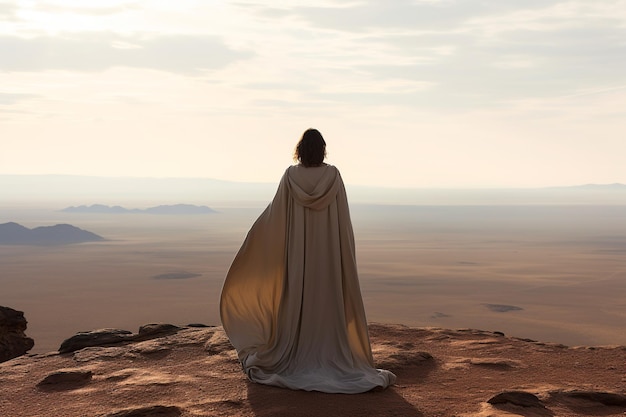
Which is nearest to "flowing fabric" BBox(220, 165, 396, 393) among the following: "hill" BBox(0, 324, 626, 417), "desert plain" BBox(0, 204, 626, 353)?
"hill" BBox(0, 324, 626, 417)

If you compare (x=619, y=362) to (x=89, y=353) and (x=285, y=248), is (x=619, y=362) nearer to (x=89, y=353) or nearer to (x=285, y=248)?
(x=285, y=248)

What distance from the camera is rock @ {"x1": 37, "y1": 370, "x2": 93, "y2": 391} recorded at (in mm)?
7230

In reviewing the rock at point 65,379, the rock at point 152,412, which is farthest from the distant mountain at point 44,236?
the rock at point 152,412

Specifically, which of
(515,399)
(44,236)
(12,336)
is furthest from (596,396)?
(44,236)

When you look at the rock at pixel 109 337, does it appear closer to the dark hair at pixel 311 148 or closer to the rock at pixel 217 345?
the rock at pixel 217 345

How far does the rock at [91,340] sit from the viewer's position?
933 centimetres

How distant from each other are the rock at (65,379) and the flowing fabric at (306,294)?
176 cm

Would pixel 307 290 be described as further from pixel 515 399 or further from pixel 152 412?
pixel 515 399

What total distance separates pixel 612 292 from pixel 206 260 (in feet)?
197

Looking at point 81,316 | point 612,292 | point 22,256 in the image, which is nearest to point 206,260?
point 22,256

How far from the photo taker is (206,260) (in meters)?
105

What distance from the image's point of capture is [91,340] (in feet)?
31.1

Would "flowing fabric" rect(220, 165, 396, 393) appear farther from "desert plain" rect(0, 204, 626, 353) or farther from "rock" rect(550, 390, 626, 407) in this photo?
"desert plain" rect(0, 204, 626, 353)

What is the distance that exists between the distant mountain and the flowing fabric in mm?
129708
